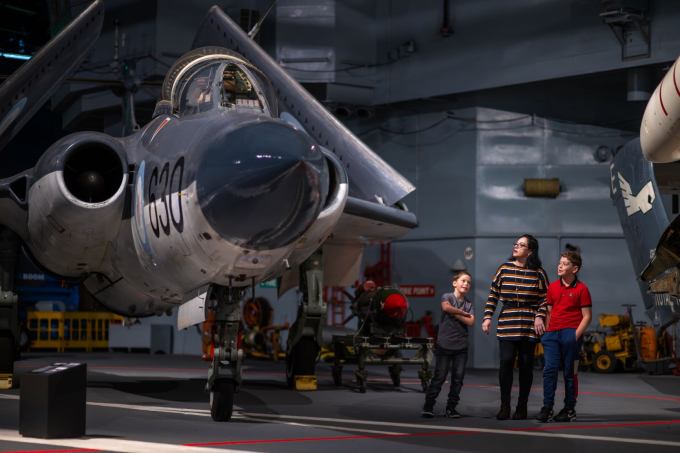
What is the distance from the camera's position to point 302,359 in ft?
34.7

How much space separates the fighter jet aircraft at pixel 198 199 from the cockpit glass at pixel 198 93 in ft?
0.05

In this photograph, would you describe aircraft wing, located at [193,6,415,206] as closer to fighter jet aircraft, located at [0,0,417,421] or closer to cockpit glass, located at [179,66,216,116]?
fighter jet aircraft, located at [0,0,417,421]

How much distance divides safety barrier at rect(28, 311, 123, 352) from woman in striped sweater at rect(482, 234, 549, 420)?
14881 mm

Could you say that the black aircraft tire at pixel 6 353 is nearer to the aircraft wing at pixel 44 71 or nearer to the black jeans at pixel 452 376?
the aircraft wing at pixel 44 71

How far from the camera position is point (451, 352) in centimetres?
787

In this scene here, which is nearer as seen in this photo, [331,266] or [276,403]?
[276,403]

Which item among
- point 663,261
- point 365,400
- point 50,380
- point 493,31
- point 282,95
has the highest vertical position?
point 493,31

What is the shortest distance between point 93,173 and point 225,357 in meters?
2.38

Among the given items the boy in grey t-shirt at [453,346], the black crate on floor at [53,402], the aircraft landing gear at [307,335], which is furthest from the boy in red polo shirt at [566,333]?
the black crate on floor at [53,402]

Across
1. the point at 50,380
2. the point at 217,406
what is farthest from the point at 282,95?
the point at 50,380

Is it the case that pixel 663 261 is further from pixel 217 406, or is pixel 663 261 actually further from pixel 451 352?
pixel 217 406

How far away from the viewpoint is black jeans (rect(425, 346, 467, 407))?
773cm

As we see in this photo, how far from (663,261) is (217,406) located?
4616mm

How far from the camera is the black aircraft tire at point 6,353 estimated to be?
956cm
